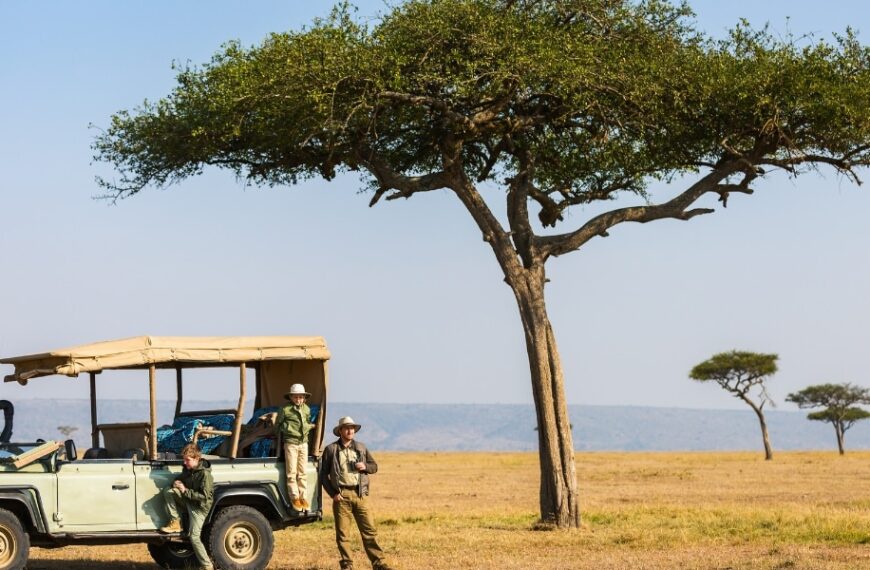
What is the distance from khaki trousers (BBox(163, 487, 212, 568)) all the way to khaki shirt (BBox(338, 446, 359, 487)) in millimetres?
1830

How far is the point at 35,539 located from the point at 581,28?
47.0ft

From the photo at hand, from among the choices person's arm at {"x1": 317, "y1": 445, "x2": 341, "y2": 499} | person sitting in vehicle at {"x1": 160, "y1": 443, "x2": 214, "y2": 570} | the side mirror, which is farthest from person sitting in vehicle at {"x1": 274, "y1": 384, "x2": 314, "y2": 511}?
the side mirror

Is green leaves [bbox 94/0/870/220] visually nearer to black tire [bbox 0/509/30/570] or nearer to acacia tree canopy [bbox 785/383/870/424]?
black tire [bbox 0/509/30/570]

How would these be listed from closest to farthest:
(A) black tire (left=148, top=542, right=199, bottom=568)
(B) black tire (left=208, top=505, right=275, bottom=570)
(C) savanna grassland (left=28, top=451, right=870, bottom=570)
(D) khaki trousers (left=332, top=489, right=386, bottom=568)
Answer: (B) black tire (left=208, top=505, right=275, bottom=570) < (D) khaki trousers (left=332, top=489, right=386, bottom=568) < (A) black tire (left=148, top=542, right=199, bottom=568) < (C) savanna grassland (left=28, top=451, right=870, bottom=570)

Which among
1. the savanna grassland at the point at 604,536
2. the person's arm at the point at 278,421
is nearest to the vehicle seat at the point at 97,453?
the savanna grassland at the point at 604,536

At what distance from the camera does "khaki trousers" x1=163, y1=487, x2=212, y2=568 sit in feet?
52.7

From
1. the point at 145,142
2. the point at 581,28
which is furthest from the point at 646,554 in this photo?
the point at 145,142

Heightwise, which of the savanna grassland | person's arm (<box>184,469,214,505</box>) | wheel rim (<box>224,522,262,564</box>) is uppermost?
person's arm (<box>184,469,214,505</box>)

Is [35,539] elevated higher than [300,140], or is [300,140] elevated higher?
[300,140]

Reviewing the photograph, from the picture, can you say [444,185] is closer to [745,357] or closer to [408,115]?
[408,115]

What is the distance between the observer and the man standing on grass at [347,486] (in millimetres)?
17031

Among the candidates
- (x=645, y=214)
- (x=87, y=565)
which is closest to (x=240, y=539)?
(x=87, y=565)

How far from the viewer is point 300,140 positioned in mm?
25828

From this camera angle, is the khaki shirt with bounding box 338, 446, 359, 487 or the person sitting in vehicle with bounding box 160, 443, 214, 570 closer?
the person sitting in vehicle with bounding box 160, 443, 214, 570
